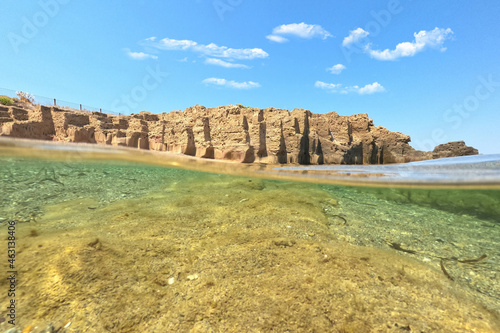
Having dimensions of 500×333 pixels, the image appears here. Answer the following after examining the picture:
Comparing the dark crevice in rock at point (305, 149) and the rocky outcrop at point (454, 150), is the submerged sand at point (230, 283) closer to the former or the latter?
the dark crevice in rock at point (305, 149)

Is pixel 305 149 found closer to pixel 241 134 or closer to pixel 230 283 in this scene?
pixel 241 134

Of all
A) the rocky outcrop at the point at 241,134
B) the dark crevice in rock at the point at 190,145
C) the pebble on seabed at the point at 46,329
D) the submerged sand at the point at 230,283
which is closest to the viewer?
the pebble on seabed at the point at 46,329

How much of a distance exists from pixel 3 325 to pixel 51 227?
153 inches

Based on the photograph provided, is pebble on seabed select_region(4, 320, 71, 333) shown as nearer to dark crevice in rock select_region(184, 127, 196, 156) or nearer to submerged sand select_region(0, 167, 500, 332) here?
submerged sand select_region(0, 167, 500, 332)

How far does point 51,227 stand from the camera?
215 inches

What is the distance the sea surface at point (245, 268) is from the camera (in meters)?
2.52

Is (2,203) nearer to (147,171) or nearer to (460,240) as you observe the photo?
(147,171)

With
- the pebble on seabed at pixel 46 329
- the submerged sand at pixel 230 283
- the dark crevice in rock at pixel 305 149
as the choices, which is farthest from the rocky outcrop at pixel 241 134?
the pebble on seabed at pixel 46 329

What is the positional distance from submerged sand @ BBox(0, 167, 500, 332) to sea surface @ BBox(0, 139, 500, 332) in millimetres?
18

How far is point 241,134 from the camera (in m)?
13.2

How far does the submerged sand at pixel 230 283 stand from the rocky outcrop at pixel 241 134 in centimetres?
852

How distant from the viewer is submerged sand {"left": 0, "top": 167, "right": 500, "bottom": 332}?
248cm

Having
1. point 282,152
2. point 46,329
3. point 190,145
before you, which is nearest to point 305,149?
point 282,152

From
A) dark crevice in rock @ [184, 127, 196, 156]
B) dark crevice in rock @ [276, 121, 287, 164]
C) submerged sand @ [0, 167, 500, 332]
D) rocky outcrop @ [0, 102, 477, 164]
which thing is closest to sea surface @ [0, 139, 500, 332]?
submerged sand @ [0, 167, 500, 332]
